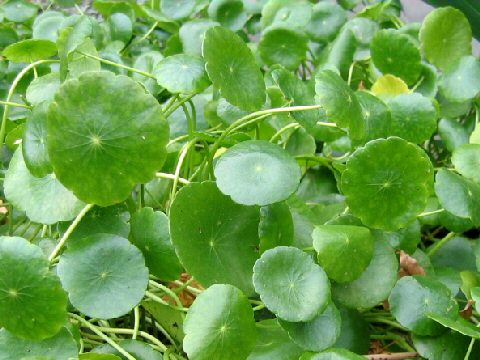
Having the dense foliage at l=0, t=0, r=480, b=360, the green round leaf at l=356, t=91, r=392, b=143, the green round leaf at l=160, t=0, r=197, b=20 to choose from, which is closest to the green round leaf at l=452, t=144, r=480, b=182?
the dense foliage at l=0, t=0, r=480, b=360

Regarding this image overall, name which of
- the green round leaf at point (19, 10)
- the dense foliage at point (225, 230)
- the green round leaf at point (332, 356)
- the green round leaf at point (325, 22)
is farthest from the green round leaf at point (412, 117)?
the green round leaf at point (19, 10)

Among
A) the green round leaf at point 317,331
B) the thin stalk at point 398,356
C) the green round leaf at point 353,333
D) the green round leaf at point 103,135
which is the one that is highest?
the green round leaf at point 103,135

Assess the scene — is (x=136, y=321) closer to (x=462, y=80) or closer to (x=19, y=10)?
(x=462, y=80)

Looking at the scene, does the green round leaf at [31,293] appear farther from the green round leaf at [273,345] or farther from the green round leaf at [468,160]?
the green round leaf at [468,160]

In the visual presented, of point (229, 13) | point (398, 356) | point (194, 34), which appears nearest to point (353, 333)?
point (398, 356)

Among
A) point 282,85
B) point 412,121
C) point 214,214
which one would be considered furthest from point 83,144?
point 412,121

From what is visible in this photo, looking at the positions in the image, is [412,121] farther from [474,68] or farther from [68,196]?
[68,196]

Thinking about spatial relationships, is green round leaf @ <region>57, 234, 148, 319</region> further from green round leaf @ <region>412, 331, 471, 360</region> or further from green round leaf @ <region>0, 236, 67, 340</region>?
green round leaf @ <region>412, 331, 471, 360</region>
